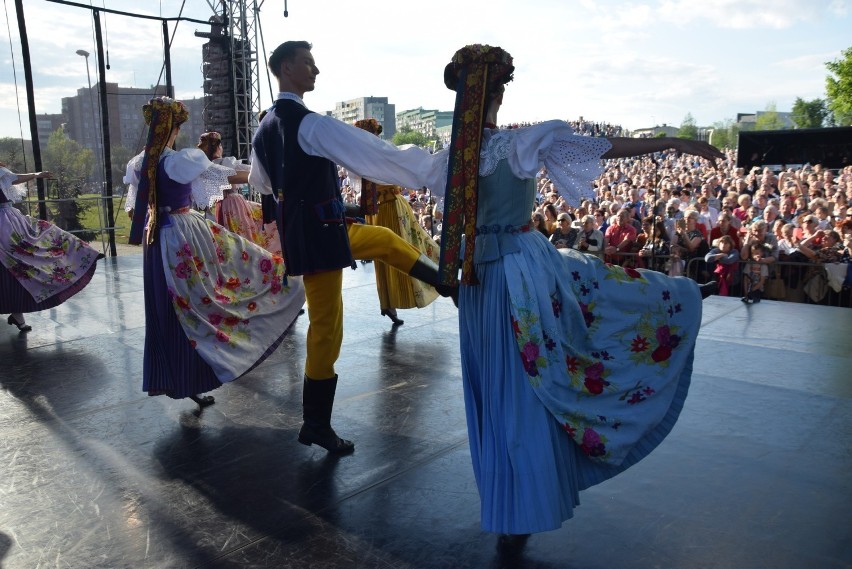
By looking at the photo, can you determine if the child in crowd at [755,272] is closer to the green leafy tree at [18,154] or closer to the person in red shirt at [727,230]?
the person in red shirt at [727,230]

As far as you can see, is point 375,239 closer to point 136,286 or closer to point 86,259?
point 86,259

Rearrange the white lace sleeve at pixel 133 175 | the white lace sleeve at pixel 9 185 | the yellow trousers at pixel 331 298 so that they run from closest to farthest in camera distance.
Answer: the yellow trousers at pixel 331 298 < the white lace sleeve at pixel 133 175 < the white lace sleeve at pixel 9 185

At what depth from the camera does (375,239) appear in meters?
3.24

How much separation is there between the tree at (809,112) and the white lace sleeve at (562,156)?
4812cm

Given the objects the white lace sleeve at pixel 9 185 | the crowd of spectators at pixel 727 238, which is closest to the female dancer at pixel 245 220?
the crowd of spectators at pixel 727 238

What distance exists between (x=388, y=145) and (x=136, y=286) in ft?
19.7

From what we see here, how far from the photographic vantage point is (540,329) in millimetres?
2172

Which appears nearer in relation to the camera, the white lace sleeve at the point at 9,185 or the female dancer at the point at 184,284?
the female dancer at the point at 184,284

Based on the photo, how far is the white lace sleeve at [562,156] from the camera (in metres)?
2.16

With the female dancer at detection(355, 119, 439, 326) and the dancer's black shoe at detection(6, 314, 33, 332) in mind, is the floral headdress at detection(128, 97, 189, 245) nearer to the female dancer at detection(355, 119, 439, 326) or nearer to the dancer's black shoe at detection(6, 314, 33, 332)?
the female dancer at detection(355, 119, 439, 326)

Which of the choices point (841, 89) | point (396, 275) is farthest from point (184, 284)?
point (841, 89)

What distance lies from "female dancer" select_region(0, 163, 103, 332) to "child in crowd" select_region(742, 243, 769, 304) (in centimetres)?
579

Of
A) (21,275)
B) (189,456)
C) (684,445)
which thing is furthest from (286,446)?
Result: (21,275)

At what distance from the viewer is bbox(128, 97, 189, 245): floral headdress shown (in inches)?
139
